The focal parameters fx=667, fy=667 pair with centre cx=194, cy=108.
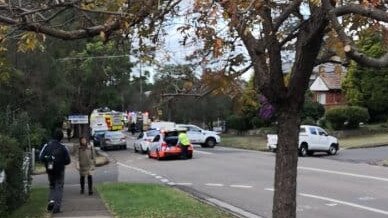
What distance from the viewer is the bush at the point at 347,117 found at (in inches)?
1854

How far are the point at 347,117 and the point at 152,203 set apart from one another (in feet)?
115

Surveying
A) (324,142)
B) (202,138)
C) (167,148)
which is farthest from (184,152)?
(202,138)

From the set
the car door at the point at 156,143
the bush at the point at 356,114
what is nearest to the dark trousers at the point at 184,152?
the car door at the point at 156,143

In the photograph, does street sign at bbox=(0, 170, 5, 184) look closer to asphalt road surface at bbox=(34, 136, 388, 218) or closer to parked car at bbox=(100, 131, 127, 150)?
asphalt road surface at bbox=(34, 136, 388, 218)

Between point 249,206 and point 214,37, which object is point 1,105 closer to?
point 249,206

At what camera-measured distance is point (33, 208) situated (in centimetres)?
1399

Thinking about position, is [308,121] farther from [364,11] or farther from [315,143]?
[364,11]

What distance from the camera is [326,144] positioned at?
125 ft

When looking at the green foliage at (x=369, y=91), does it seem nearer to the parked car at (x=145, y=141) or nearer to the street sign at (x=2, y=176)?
the parked car at (x=145, y=141)

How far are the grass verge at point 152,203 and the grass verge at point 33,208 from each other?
4.53ft

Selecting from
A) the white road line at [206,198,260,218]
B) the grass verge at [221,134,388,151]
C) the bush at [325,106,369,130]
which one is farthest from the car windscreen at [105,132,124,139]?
the white road line at [206,198,260,218]

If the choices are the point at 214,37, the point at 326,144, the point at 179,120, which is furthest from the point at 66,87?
the point at 179,120

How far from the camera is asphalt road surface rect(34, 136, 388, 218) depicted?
49.3ft

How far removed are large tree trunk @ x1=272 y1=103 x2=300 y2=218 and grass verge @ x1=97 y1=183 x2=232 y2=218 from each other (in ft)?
18.5
